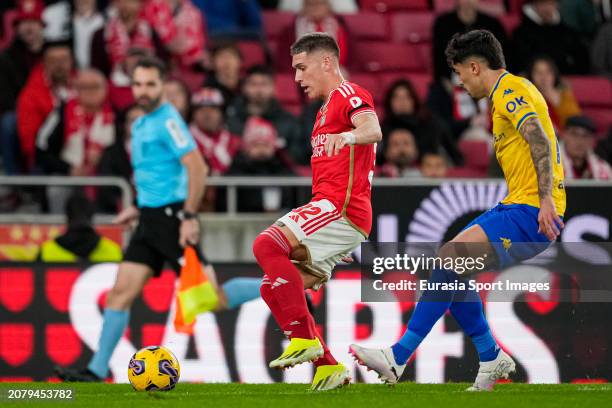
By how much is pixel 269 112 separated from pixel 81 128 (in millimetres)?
1820

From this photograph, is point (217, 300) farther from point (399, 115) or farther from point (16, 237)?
point (399, 115)

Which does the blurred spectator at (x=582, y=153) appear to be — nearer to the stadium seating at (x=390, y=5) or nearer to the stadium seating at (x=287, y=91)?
the stadium seating at (x=287, y=91)

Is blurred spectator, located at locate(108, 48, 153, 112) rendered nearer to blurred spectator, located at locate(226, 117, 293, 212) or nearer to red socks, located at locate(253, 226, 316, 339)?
blurred spectator, located at locate(226, 117, 293, 212)

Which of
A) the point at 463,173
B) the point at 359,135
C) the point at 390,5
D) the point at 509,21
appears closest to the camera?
the point at 359,135

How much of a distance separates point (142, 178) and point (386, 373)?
111 inches

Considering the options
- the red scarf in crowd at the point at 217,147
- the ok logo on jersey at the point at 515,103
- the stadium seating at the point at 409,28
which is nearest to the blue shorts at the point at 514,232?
the ok logo on jersey at the point at 515,103

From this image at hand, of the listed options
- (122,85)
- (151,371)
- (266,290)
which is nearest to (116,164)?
(122,85)

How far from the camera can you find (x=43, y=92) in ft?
45.8

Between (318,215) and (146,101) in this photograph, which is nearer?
(318,215)

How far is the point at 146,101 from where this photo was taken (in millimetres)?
10289

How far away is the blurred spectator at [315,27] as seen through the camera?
15148 millimetres

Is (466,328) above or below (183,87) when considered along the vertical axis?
below

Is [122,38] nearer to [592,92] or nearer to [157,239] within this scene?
[157,239]

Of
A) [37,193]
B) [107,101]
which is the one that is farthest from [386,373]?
[107,101]
